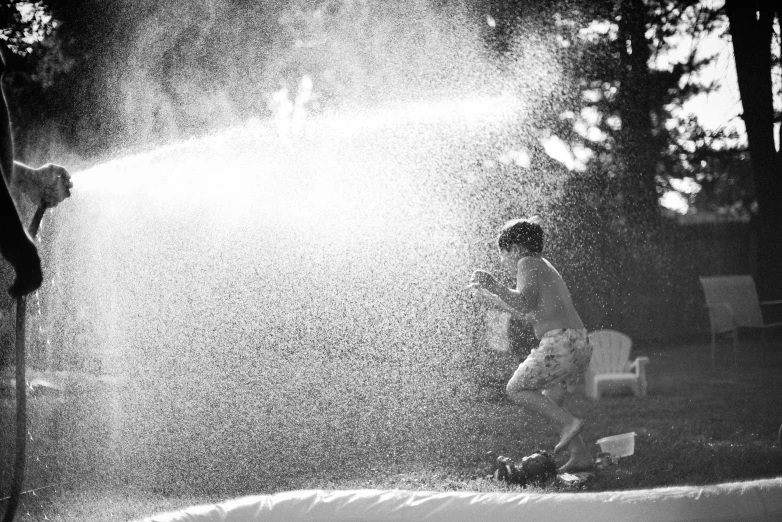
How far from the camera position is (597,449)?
5453 millimetres

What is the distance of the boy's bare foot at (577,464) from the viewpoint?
4.64 meters

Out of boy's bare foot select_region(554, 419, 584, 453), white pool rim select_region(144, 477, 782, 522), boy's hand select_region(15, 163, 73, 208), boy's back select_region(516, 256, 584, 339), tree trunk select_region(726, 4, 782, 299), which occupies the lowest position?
boy's bare foot select_region(554, 419, 584, 453)

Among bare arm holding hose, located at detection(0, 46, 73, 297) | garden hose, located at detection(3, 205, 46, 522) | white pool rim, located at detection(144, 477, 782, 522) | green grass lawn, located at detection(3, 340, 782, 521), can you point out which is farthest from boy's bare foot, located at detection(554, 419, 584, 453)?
bare arm holding hose, located at detection(0, 46, 73, 297)

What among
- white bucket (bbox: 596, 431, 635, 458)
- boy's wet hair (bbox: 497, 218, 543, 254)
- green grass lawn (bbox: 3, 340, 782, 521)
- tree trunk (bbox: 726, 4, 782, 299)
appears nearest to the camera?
green grass lawn (bbox: 3, 340, 782, 521)

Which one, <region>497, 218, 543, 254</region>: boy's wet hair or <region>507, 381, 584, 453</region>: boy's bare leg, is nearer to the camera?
<region>507, 381, 584, 453</region>: boy's bare leg

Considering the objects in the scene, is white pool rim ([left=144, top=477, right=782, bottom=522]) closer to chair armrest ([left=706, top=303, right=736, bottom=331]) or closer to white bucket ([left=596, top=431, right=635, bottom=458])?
white bucket ([left=596, top=431, right=635, bottom=458])

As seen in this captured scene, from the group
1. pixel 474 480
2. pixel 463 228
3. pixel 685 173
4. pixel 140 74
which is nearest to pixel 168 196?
pixel 140 74

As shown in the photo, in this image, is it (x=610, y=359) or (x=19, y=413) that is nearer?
(x=19, y=413)

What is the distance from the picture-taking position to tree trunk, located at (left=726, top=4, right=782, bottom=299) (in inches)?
422

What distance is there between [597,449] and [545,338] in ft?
4.29

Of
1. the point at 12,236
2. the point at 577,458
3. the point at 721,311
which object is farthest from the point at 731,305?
the point at 12,236

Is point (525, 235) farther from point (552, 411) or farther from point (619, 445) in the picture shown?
point (619, 445)

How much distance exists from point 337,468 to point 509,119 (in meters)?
5.94

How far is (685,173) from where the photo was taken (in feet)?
37.3
